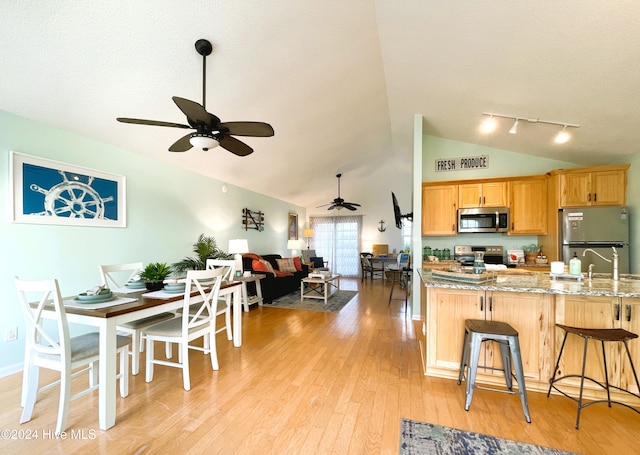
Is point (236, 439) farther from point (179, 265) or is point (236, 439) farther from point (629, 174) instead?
point (629, 174)

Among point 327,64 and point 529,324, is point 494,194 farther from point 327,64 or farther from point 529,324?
point 327,64

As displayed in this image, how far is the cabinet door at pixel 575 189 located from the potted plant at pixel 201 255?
5.51 meters

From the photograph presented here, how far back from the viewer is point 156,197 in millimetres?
3908

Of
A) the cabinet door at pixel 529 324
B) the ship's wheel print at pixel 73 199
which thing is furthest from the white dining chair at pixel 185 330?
the cabinet door at pixel 529 324

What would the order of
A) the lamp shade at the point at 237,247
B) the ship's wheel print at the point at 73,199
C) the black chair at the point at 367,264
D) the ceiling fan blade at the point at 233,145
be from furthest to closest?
the black chair at the point at 367,264
the lamp shade at the point at 237,247
the ship's wheel print at the point at 73,199
the ceiling fan blade at the point at 233,145

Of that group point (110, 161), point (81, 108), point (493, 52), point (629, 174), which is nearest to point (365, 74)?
point (493, 52)

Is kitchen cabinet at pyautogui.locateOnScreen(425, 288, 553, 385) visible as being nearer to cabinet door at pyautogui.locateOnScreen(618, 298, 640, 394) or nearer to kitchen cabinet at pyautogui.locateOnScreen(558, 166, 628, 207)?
cabinet door at pyautogui.locateOnScreen(618, 298, 640, 394)

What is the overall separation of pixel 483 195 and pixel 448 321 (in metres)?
2.85

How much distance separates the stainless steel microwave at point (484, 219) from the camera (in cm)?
417

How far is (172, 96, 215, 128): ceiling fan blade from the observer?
174 cm

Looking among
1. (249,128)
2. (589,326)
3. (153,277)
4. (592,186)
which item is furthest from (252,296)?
(592,186)

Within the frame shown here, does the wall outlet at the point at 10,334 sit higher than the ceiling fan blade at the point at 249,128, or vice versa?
the ceiling fan blade at the point at 249,128

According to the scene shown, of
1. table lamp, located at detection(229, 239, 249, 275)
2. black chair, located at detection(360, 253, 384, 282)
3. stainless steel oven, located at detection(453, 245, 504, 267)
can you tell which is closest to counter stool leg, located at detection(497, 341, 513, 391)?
stainless steel oven, located at detection(453, 245, 504, 267)

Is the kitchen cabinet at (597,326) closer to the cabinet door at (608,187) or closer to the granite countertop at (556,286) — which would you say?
the granite countertop at (556,286)
